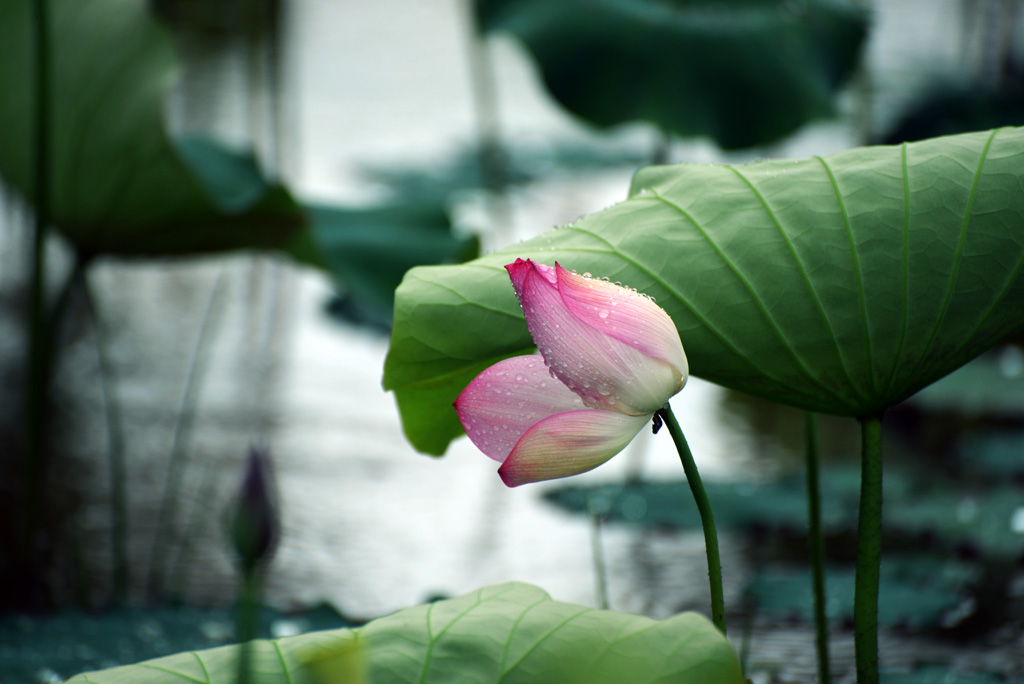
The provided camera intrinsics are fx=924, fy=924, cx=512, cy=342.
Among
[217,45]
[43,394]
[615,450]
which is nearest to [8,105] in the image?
[43,394]

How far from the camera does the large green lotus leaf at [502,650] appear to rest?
28 cm

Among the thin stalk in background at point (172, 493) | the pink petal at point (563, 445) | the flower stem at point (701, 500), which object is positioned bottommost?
the thin stalk in background at point (172, 493)

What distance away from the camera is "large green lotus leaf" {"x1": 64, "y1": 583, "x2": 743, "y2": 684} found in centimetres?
28

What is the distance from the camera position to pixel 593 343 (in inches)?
10.6

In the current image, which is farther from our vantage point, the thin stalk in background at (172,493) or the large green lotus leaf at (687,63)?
the large green lotus leaf at (687,63)

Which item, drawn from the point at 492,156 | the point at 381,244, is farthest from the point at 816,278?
the point at 492,156

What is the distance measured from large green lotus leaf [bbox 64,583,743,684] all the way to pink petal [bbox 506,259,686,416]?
0.07 meters

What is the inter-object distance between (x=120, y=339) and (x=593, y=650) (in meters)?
1.45

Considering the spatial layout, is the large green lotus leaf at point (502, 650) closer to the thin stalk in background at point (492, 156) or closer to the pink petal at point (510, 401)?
the pink petal at point (510, 401)

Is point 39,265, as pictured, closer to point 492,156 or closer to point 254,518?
point 254,518

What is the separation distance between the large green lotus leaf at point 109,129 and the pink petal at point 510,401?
25.7 inches

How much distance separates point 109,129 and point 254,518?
33.9 inches

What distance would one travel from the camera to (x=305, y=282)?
1940 mm

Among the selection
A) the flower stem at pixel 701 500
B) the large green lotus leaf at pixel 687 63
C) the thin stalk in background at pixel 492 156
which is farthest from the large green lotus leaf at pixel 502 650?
the thin stalk in background at pixel 492 156
